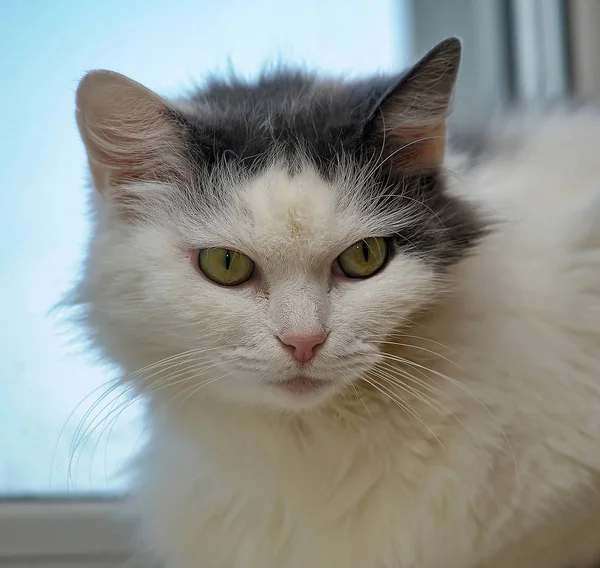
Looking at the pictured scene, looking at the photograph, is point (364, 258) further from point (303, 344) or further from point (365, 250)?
point (303, 344)

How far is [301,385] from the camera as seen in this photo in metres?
1.12

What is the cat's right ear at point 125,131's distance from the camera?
1.14 metres

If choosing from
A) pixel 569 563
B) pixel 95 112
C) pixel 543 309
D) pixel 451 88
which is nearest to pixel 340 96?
pixel 451 88

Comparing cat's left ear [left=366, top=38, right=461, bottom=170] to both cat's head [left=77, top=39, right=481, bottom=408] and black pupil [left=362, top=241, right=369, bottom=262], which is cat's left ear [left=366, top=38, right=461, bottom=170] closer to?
cat's head [left=77, top=39, right=481, bottom=408]

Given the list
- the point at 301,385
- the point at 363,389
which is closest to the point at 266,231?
the point at 301,385

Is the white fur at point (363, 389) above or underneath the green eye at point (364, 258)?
underneath

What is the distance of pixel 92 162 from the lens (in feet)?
4.01

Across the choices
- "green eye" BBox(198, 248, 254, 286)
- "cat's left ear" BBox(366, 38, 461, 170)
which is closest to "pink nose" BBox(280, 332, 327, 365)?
"green eye" BBox(198, 248, 254, 286)

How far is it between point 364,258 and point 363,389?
0.24 m

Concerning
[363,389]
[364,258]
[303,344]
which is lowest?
[363,389]

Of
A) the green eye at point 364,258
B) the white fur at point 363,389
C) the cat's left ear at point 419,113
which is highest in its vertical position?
the cat's left ear at point 419,113

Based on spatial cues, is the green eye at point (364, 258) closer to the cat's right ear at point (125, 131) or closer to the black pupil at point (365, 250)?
the black pupil at point (365, 250)

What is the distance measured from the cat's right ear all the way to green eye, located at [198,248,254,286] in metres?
0.18

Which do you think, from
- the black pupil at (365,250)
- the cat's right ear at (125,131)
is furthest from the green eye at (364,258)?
the cat's right ear at (125,131)
